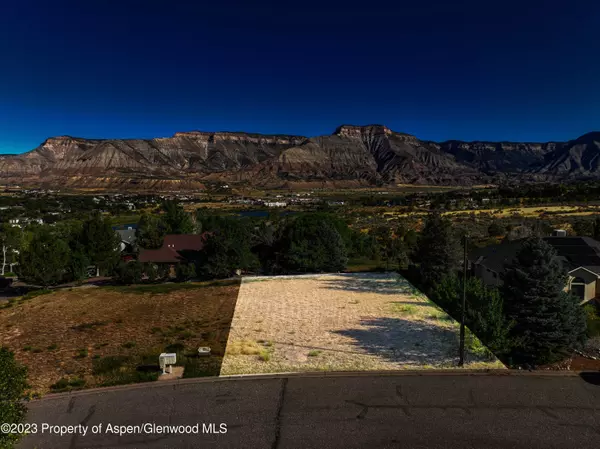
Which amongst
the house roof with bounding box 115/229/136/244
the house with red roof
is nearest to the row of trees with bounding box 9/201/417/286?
the house with red roof

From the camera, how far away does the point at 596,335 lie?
1934cm

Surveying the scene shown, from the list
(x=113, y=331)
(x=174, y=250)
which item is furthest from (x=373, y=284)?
(x=174, y=250)

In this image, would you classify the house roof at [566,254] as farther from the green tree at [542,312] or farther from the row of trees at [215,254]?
the row of trees at [215,254]

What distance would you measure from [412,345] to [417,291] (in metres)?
10.4

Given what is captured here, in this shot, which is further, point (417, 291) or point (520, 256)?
point (417, 291)

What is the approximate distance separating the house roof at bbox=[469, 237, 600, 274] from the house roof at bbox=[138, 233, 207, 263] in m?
26.5

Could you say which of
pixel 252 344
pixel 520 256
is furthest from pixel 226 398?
pixel 520 256

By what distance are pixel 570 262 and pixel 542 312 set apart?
12785mm

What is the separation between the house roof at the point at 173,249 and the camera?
129ft

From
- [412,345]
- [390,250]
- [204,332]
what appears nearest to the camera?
[412,345]

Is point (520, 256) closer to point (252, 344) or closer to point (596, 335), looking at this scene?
point (596, 335)

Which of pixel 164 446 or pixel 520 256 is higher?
pixel 520 256

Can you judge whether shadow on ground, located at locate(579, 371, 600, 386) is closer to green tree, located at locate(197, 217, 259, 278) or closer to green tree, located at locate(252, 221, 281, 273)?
green tree, located at locate(197, 217, 259, 278)

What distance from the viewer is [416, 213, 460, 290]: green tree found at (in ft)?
88.7
